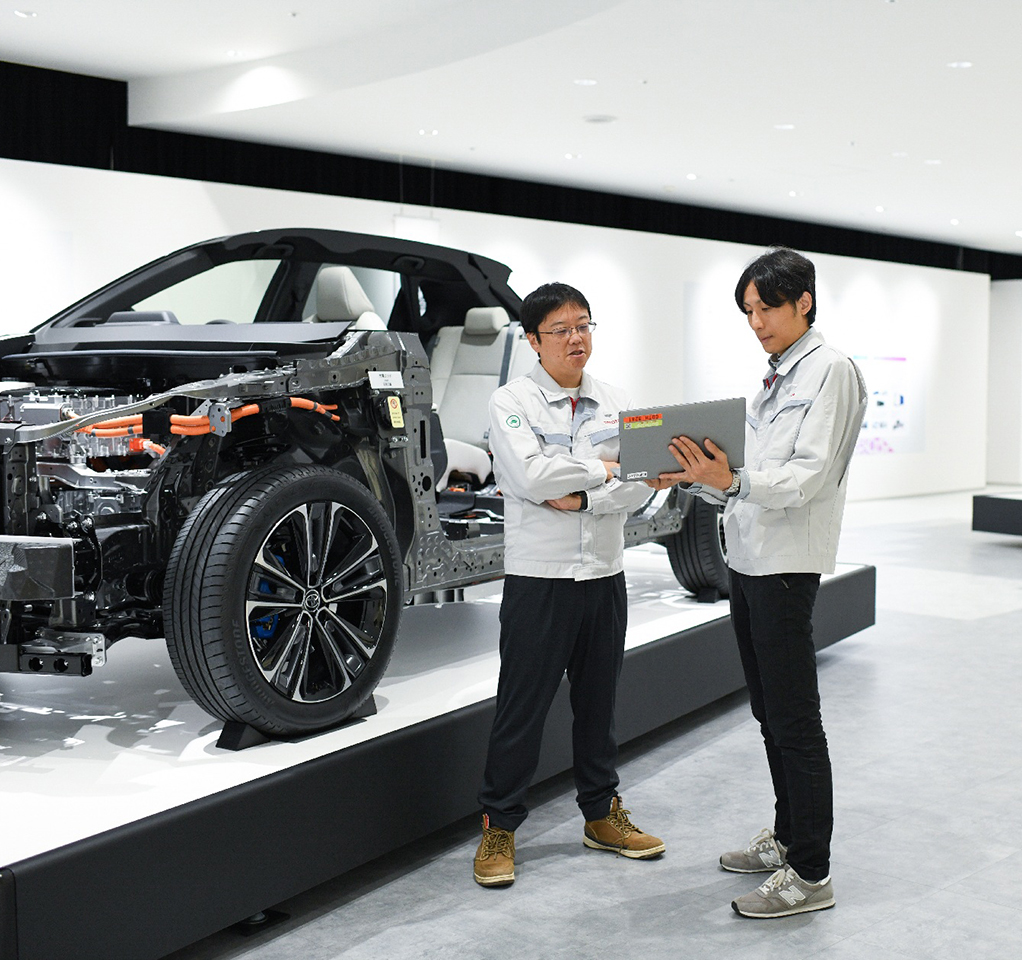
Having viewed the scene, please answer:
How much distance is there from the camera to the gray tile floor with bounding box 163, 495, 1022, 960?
2818mm

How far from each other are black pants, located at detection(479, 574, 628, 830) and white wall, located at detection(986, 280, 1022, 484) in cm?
1766

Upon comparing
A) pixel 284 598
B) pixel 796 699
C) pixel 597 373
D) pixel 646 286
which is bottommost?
pixel 796 699

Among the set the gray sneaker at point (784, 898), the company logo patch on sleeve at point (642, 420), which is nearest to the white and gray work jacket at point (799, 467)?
the company logo patch on sleeve at point (642, 420)

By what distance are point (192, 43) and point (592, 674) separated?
668cm

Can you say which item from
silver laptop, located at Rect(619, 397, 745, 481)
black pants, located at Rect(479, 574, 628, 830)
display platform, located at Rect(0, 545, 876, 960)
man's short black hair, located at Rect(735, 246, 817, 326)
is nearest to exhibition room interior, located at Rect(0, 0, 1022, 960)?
display platform, located at Rect(0, 545, 876, 960)

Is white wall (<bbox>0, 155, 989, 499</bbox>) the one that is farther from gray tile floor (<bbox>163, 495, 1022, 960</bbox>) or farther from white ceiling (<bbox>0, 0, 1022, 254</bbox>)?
gray tile floor (<bbox>163, 495, 1022, 960</bbox>)

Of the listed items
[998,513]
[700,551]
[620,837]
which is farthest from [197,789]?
[998,513]

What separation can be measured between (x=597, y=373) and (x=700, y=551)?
6.99 meters

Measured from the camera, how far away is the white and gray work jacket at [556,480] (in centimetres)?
305

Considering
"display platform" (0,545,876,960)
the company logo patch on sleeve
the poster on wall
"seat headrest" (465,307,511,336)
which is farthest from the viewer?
the poster on wall

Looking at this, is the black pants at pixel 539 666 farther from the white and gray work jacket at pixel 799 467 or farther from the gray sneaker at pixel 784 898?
the gray sneaker at pixel 784 898

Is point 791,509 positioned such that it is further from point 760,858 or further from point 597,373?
point 597,373

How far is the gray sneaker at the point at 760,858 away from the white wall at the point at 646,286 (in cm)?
705

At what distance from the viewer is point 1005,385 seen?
762 inches
